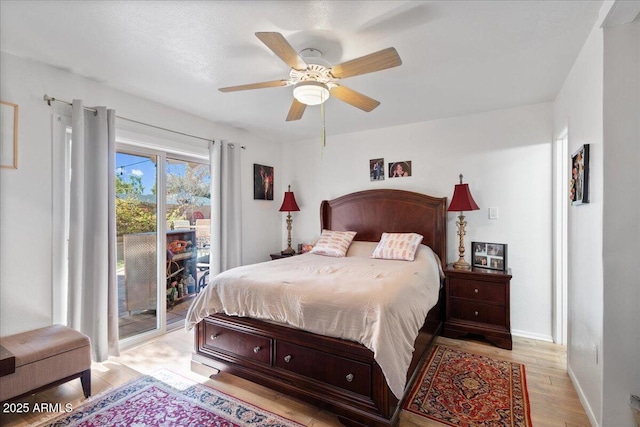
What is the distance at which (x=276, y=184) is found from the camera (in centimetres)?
481

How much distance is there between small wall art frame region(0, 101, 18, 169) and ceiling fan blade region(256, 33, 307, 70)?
6.71 feet

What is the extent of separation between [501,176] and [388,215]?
1.33 metres

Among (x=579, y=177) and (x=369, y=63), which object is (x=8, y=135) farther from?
(x=579, y=177)

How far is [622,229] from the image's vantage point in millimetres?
1633

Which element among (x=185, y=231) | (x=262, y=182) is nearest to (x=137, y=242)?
(x=185, y=231)

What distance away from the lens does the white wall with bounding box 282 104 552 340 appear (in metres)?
3.16

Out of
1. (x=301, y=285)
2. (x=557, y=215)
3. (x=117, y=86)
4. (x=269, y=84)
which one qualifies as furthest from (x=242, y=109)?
(x=557, y=215)

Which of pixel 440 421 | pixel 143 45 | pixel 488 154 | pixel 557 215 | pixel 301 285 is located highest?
pixel 143 45

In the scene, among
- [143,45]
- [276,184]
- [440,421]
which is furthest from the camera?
[276,184]

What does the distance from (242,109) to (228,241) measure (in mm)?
1587

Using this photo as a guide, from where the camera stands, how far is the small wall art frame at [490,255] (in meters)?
3.25

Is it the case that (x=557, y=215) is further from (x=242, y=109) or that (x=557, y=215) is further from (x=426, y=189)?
(x=242, y=109)

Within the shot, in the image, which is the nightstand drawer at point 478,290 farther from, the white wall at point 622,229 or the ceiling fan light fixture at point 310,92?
the ceiling fan light fixture at point 310,92

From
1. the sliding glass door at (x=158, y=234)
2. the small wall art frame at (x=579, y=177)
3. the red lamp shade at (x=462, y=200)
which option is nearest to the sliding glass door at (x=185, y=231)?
the sliding glass door at (x=158, y=234)
